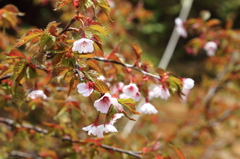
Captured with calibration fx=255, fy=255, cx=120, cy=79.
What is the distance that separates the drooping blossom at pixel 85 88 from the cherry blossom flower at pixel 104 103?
0.03 metres

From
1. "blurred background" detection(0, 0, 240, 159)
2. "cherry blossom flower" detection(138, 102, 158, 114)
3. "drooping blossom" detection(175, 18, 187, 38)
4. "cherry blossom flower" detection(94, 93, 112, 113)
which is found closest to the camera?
"cherry blossom flower" detection(94, 93, 112, 113)

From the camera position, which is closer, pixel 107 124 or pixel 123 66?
pixel 107 124

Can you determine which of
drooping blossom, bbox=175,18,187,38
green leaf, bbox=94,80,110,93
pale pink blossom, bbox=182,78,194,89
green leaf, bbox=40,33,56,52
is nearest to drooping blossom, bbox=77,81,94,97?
green leaf, bbox=94,80,110,93

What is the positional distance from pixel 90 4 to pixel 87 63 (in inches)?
5.7

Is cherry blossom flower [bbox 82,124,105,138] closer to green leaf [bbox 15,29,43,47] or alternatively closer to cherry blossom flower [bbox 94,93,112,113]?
cherry blossom flower [bbox 94,93,112,113]

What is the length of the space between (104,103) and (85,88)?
0.05 meters

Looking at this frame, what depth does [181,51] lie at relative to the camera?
543cm

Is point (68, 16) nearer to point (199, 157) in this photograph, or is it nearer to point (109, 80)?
point (109, 80)

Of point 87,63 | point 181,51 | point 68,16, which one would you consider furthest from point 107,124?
point 181,51

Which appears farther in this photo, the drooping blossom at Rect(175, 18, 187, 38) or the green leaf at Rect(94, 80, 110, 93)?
the drooping blossom at Rect(175, 18, 187, 38)

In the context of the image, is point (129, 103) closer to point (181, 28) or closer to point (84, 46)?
point (84, 46)

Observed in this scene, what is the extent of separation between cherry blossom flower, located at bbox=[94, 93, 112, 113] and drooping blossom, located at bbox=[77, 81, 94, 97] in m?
0.03

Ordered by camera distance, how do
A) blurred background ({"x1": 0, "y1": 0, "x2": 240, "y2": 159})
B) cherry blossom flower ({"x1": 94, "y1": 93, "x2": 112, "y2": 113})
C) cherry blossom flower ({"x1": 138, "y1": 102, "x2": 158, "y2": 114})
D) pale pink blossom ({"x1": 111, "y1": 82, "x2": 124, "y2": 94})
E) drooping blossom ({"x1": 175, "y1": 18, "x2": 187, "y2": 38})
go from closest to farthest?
cherry blossom flower ({"x1": 94, "y1": 93, "x2": 112, "y2": 113}), cherry blossom flower ({"x1": 138, "y1": 102, "x2": 158, "y2": 114}), pale pink blossom ({"x1": 111, "y1": 82, "x2": 124, "y2": 94}), drooping blossom ({"x1": 175, "y1": 18, "x2": 187, "y2": 38}), blurred background ({"x1": 0, "y1": 0, "x2": 240, "y2": 159})

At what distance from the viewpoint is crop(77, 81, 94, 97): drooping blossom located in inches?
19.8
